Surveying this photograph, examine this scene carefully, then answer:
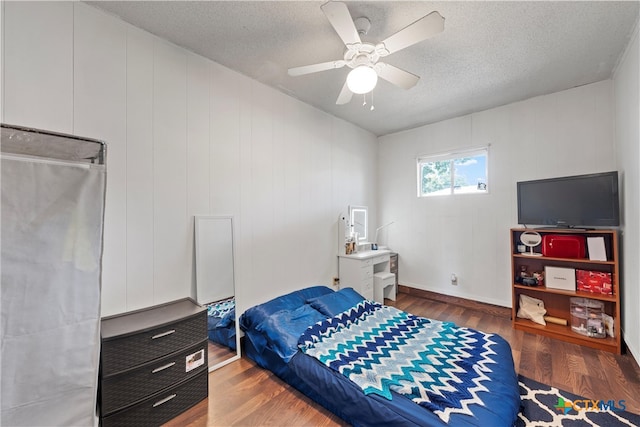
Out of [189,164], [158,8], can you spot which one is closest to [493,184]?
[189,164]

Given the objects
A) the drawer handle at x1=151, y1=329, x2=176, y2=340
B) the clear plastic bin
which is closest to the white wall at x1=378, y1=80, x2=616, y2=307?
the clear plastic bin

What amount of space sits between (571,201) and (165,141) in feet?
13.2

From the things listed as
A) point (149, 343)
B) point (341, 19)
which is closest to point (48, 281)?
point (149, 343)

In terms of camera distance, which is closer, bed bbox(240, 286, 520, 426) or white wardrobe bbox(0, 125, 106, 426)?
white wardrobe bbox(0, 125, 106, 426)

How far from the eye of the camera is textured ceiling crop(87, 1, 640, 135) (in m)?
1.75

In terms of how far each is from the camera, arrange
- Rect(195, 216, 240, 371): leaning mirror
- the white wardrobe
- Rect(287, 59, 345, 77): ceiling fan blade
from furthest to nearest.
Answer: Rect(195, 216, 240, 371): leaning mirror < Rect(287, 59, 345, 77): ceiling fan blade < the white wardrobe

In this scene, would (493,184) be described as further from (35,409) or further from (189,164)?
(35,409)

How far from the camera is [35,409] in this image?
41.5 inches

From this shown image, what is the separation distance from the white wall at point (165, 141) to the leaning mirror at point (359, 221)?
85 cm

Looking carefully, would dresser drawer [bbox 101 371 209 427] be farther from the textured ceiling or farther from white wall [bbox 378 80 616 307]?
white wall [bbox 378 80 616 307]

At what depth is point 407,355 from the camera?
1959mm

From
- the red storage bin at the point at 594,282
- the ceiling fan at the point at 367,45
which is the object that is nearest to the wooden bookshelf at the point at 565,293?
the red storage bin at the point at 594,282

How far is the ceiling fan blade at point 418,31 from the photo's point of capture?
4.52ft

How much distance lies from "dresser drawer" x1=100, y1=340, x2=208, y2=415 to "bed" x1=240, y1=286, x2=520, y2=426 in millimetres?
596
